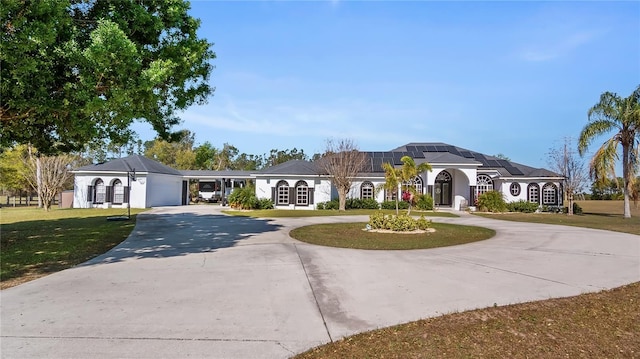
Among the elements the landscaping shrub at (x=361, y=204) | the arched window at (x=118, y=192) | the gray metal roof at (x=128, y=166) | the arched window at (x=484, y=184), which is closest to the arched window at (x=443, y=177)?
the arched window at (x=484, y=184)

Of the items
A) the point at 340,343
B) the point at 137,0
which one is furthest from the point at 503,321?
the point at 137,0

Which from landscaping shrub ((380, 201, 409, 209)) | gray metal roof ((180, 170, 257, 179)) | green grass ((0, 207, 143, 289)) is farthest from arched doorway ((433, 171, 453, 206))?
green grass ((0, 207, 143, 289))

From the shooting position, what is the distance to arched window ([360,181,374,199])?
3297cm

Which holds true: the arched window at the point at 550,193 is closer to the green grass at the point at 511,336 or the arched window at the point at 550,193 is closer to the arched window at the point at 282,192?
the arched window at the point at 282,192

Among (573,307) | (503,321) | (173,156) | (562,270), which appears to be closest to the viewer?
(503,321)

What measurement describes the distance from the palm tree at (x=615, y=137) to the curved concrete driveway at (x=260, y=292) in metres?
16.4

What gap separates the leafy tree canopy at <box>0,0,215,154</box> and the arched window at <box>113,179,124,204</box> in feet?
77.0

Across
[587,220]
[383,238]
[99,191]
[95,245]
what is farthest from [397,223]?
[99,191]

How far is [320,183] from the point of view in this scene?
1276 inches

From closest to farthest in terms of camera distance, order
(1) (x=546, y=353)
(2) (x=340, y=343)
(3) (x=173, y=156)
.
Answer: (1) (x=546, y=353) → (2) (x=340, y=343) → (3) (x=173, y=156)

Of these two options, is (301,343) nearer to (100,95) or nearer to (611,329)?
(611,329)

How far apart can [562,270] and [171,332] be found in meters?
7.61

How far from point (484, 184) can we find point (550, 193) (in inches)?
214

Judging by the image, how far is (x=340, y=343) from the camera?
165 inches
